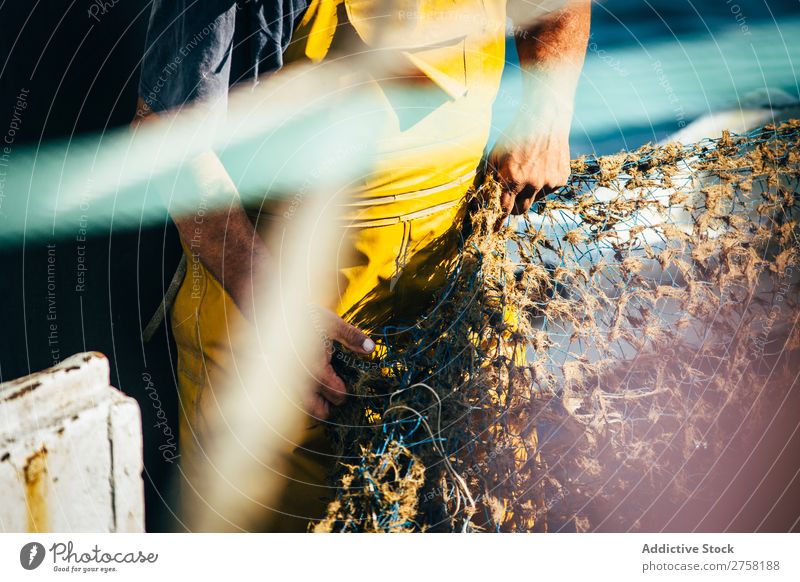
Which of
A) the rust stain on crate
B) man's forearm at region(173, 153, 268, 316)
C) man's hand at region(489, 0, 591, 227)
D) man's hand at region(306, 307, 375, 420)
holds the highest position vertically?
man's hand at region(489, 0, 591, 227)

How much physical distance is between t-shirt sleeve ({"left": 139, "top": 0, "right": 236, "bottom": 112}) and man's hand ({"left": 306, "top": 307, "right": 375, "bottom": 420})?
0.35 metres

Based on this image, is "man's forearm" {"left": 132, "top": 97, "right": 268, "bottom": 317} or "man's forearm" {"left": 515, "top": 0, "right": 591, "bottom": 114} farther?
"man's forearm" {"left": 515, "top": 0, "right": 591, "bottom": 114}

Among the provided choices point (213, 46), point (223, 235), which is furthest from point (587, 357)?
point (213, 46)

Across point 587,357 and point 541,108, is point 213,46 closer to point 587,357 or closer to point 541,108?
point 541,108

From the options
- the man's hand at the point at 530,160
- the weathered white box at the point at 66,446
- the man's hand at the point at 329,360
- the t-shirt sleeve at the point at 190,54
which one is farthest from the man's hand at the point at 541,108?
the weathered white box at the point at 66,446

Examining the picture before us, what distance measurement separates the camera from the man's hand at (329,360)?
105 cm

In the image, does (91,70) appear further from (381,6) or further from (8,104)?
Result: (381,6)

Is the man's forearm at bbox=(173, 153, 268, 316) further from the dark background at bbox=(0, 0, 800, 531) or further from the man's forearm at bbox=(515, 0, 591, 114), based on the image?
the man's forearm at bbox=(515, 0, 591, 114)

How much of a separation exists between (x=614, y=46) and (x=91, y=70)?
865 millimetres

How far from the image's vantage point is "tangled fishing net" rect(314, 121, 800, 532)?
104 cm

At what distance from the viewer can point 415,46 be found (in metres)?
1.02

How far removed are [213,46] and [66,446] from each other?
0.59 m

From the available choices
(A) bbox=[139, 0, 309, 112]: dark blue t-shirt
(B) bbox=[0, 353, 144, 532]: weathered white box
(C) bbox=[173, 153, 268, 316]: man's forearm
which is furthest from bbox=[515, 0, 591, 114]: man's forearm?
(B) bbox=[0, 353, 144, 532]: weathered white box

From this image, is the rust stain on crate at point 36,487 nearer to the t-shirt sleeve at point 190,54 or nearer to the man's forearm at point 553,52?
the t-shirt sleeve at point 190,54
